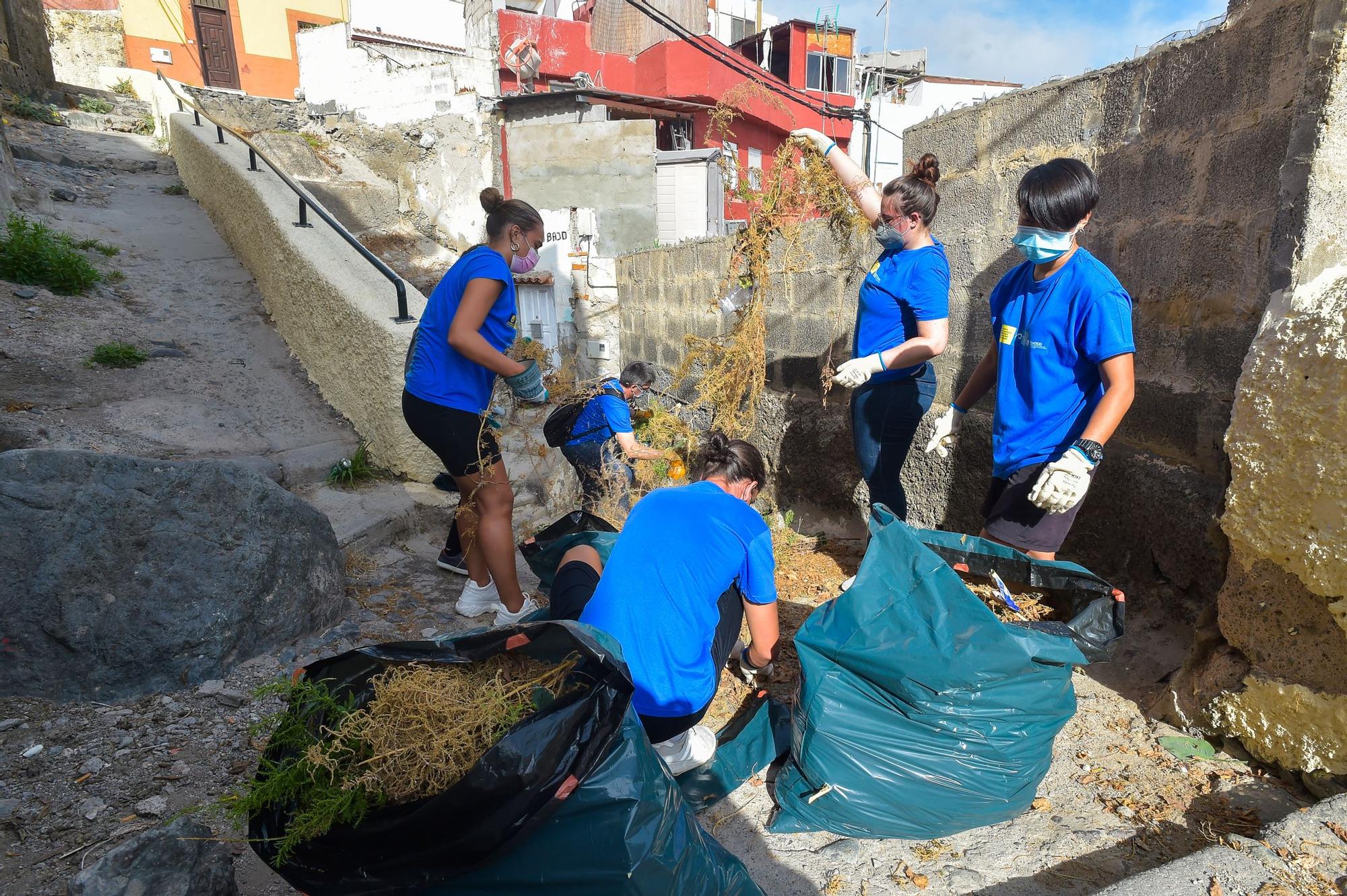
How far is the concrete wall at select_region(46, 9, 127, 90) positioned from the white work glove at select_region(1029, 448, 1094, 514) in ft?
64.3

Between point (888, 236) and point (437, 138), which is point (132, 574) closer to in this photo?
point (888, 236)

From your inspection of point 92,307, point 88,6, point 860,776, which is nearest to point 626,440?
point 860,776

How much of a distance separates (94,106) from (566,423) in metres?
14.5

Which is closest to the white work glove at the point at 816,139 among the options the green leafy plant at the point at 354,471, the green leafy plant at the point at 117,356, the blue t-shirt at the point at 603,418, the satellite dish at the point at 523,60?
the blue t-shirt at the point at 603,418

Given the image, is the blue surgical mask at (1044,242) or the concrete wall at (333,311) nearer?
the blue surgical mask at (1044,242)

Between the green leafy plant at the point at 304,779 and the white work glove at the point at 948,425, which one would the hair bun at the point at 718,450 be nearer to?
the white work glove at the point at 948,425

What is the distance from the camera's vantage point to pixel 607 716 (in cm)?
135

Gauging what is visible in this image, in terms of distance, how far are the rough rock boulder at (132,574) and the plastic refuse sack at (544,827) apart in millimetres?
1122

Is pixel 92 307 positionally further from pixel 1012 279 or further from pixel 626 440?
pixel 1012 279

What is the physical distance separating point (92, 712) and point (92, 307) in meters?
4.20

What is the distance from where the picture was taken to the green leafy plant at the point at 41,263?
16.3 ft

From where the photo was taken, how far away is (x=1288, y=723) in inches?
68.6

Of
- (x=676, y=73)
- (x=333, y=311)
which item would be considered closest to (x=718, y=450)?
(x=333, y=311)

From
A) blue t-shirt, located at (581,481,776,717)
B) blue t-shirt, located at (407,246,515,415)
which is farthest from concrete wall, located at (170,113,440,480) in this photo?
blue t-shirt, located at (581,481,776,717)
